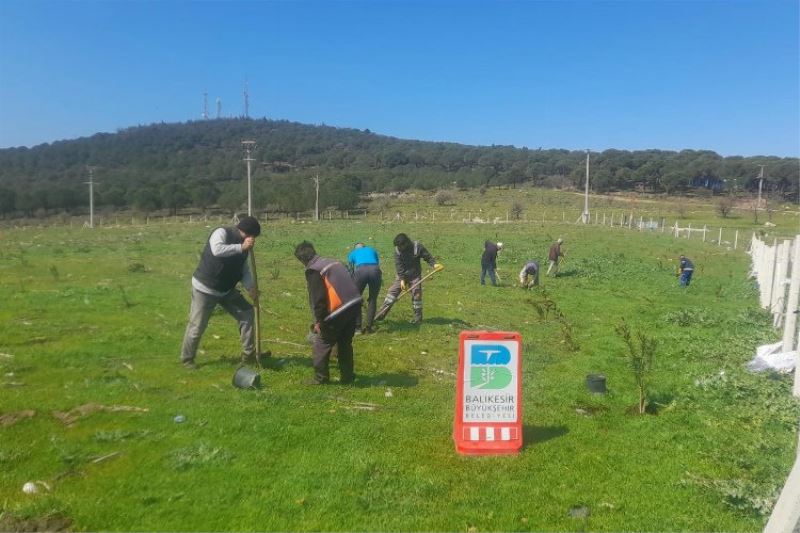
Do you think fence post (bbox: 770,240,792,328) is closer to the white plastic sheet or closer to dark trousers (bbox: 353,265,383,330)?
the white plastic sheet

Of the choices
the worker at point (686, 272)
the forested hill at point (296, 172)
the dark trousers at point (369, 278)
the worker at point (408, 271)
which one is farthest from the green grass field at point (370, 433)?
the forested hill at point (296, 172)

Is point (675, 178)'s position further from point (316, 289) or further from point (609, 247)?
point (316, 289)

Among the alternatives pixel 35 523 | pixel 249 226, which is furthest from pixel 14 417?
pixel 249 226

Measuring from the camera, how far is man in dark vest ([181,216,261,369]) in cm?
840

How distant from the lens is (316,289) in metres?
7.82

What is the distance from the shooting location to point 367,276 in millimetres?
11453

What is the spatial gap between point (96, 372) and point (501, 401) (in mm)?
5740

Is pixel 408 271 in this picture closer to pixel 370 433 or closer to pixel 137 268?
pixel 370 433

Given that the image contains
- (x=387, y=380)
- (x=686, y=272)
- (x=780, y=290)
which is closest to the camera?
(x=387, y=380)

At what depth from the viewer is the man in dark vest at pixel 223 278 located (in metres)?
8.40

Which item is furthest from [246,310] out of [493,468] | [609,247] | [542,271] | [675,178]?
[675,178]

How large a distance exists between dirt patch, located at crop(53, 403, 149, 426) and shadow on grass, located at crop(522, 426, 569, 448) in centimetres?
Result: 424

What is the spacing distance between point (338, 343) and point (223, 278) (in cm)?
188

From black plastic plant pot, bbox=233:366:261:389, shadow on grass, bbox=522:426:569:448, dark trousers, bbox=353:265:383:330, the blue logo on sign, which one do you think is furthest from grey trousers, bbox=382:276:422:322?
the blue logo on sign
